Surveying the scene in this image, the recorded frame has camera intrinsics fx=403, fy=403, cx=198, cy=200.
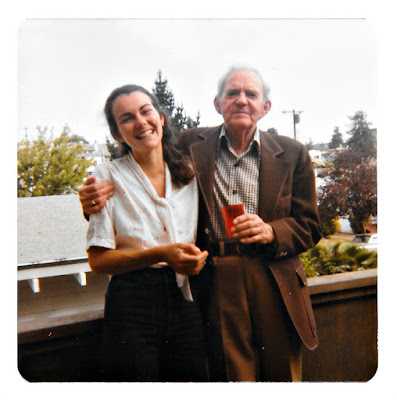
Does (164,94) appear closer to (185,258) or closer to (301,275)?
(185,258)

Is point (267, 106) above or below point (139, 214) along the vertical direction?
above

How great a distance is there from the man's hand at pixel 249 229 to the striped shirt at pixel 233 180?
0.03 meters

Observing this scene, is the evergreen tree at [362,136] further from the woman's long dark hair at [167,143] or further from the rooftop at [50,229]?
the rooftop at [50,229]

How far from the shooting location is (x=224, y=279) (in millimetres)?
1599

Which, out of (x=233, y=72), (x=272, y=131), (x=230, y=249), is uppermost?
(x=233, y=72)

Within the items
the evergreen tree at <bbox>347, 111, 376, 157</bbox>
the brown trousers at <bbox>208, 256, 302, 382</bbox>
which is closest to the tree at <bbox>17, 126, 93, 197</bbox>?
the brown trousers at <bbox>208, 256, 302, 382</bbox>

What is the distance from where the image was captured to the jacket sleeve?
1.62 meters

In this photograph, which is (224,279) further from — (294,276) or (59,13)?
(59,13)

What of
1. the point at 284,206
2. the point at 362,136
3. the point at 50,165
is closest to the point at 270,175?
the point at 284,206

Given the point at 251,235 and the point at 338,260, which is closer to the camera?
the point at 251,235

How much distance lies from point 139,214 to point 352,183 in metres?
0.88

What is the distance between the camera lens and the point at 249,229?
5.18ft

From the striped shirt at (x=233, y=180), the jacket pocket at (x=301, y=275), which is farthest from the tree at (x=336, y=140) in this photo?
the jacket pocket at (x=301, y=275)
